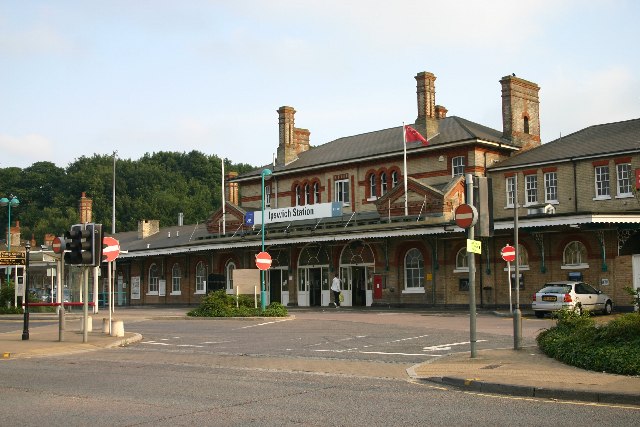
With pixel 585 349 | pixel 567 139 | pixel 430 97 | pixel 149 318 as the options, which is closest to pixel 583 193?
pixel 567 139

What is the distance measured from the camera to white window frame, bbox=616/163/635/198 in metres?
36.8

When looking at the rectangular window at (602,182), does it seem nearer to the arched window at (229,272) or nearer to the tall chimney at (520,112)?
the tall chimney at (520,112)

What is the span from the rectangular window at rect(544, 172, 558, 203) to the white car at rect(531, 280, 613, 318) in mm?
9074

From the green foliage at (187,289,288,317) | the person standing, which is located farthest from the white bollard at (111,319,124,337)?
the person standing

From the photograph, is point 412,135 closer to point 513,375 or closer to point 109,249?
point 109,249

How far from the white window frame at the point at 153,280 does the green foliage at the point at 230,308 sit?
23.5 m

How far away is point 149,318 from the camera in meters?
33.3

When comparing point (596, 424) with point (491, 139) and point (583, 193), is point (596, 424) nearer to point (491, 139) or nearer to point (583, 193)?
point (583, 193)

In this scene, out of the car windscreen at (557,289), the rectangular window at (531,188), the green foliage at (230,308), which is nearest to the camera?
the car windscreen at (557,289)

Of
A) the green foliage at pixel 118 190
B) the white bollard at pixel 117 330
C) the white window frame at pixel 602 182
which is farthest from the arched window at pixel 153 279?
the green foliage at pixel 118 190

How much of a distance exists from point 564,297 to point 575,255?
694 cm

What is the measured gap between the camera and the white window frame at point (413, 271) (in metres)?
41.1

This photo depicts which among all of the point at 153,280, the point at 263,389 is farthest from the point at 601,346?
the point at 153,280

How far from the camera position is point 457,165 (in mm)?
42844
